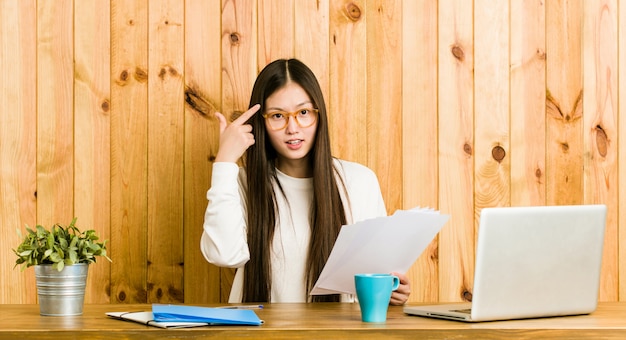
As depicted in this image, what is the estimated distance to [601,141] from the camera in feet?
7.86

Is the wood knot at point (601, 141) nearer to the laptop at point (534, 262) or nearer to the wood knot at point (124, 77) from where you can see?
the laptop at point (534, 262)

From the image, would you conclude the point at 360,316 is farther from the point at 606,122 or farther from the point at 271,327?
the point at 606,122

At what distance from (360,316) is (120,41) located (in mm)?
1346

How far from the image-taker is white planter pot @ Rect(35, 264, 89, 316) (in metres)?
1.48

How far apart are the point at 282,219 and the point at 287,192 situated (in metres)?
0.10

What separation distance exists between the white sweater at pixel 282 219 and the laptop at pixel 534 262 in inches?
28.3

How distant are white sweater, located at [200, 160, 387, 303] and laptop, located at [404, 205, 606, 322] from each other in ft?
2.36

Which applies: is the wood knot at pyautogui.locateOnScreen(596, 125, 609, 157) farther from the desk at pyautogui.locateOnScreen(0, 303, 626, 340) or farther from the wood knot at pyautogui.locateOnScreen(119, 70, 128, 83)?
the wood knot at pyautogui.locateOnScreen(119, 70, 128, 83)

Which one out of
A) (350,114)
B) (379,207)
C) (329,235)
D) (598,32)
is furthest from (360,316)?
(598,32)

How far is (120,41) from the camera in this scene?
91.4 inches

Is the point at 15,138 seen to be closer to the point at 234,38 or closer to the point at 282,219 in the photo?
the point at 234,38

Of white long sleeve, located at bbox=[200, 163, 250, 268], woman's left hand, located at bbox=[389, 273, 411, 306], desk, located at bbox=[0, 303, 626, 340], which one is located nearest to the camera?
desk, located at bbox=[0, 303, 626, 340]

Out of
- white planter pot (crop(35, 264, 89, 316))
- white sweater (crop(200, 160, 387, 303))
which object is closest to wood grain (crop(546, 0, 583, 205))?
white sweater (crop(200, 160, 387, 303))

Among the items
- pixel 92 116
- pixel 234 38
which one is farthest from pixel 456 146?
pixel 92 116
